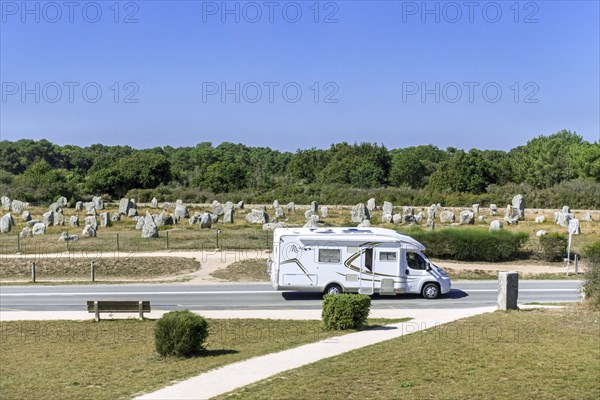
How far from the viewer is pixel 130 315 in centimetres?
2225

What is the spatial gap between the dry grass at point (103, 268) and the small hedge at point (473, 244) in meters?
11.8

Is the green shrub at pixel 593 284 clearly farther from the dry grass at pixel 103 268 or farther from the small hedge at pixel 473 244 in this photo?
the dry grass at pixel 103 268

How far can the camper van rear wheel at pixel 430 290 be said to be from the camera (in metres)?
25.6

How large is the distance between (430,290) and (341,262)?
341 centimetres

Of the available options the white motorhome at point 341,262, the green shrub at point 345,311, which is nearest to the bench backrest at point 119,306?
the white motorhome at point 341,262

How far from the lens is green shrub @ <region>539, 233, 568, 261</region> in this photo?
35688mm

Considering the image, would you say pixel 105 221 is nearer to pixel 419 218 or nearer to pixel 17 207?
pixel 17 207

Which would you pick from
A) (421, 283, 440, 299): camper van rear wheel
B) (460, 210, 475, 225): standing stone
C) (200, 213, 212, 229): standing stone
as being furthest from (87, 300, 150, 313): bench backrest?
(460, 210, 475, 225): standing stone

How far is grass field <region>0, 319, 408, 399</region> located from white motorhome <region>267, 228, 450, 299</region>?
4.50 meters

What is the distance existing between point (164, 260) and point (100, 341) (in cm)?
1612

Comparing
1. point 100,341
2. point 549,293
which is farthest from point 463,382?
point 549,293

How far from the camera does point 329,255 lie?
82.1ft

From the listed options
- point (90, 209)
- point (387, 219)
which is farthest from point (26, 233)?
point (387, 219)

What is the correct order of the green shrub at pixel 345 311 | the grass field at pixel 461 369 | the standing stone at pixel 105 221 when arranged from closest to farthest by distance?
the grass field at pixel 461 369 < the green shrub at pixel 345 311 < the standing stone at pixel 105 221
